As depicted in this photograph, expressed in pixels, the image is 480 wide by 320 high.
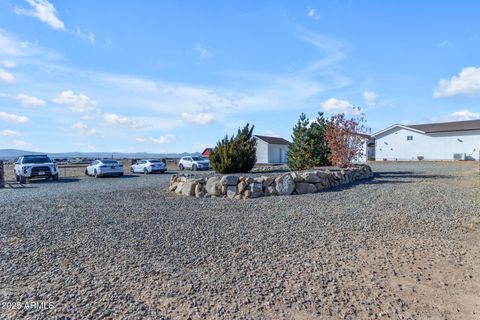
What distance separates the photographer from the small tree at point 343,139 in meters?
13.5

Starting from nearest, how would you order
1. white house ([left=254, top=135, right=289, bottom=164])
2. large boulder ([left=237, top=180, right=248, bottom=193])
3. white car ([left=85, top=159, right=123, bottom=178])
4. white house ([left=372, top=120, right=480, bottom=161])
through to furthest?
large boulder ([left=237, top=180, right=248, bottom=193])
white car ([left=85, top=159, right=123, bottom=178])
white house ([left=372, top=120, right=480, bottom=161])
white house ([left=254, top=135, right=289, bottom=164])

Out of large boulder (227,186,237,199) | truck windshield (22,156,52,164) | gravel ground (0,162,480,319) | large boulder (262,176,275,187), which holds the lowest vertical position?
gravel ground (0,162,480,319)

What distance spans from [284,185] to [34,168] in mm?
15084

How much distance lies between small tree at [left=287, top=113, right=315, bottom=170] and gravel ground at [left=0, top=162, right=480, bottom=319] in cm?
754

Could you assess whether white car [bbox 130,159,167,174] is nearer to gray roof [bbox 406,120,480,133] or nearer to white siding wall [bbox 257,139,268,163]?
white siding wall [bbox 257,139,268,163]

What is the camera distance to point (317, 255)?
4.41 metres

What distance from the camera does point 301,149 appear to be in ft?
50.7

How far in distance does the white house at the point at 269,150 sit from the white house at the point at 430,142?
11073mm

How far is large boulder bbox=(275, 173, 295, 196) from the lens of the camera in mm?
9750

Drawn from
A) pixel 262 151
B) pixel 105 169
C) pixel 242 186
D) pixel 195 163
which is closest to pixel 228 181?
pixel 242 186

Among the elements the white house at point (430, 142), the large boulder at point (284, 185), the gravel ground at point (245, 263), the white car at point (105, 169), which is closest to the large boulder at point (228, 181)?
the large boulder at point (284, 185)

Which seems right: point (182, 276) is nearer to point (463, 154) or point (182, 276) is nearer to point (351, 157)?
point (351, 157)

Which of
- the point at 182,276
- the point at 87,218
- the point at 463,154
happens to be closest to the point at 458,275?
the point at 182,276

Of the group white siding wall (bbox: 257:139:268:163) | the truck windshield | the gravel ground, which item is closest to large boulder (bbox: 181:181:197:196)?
the gravel ground
